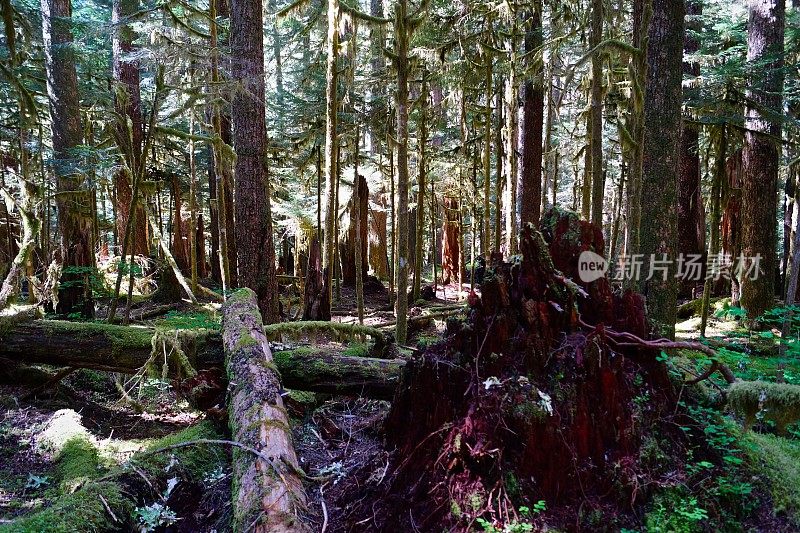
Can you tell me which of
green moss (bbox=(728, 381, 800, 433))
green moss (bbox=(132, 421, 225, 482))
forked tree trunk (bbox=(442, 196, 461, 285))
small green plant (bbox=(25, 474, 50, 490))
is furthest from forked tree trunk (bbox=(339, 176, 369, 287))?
A: green moss (bbox=(728, 381, 800, 433))

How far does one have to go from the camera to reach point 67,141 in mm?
10914

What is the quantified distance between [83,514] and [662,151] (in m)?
8.16

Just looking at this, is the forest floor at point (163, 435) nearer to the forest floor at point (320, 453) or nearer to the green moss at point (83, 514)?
the forest floor at point (320, 453)

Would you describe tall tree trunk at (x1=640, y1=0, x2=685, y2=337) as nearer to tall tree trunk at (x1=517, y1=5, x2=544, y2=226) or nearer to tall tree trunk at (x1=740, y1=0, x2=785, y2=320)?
tall tree trunk at (x1=517, y1=5, x2=544, y2=226)

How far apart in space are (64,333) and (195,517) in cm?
355

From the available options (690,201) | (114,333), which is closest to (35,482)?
(114,333)

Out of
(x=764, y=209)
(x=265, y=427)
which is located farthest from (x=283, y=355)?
(x=764, y=209)

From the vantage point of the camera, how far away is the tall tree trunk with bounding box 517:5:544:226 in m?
11.6

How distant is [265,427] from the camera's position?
368 cm

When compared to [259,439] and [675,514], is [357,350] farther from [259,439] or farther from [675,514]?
[675,514]

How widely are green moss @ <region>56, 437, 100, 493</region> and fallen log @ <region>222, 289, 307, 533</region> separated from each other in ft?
4.87

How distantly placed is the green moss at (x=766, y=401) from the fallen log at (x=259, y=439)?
3.06 metres

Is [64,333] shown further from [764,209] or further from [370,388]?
[764,209]

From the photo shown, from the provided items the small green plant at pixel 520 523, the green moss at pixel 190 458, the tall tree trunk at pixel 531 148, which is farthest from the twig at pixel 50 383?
the tall tree trunk at pixel 531 148
